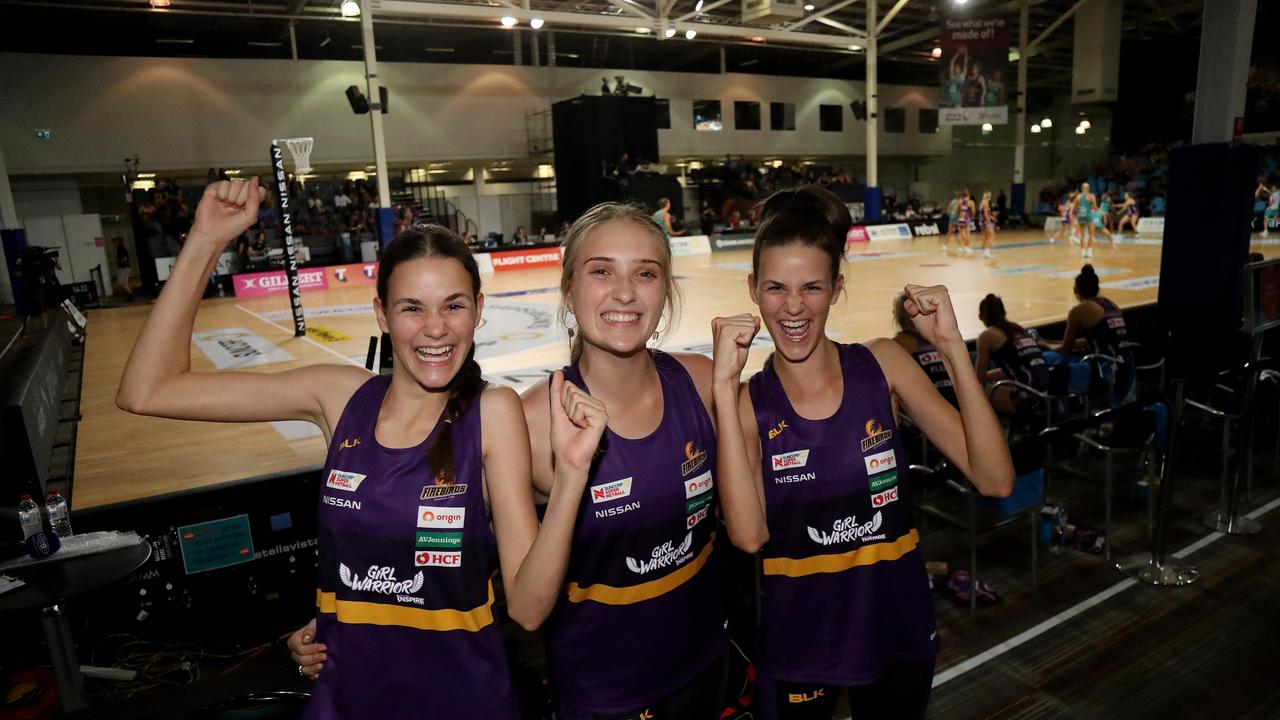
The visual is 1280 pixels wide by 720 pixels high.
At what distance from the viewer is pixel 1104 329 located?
6172mm

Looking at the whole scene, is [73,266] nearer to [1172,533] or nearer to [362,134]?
[362,134]

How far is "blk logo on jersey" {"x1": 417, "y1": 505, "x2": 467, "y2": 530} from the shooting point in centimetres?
163

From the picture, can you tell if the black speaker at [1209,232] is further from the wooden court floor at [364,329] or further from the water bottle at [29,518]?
the water bottle at [29,518]

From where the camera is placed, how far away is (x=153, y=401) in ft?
5.65

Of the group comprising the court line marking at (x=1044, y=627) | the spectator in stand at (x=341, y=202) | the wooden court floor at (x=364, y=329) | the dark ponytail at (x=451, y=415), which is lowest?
the court line marking at (x=1044, y=627)

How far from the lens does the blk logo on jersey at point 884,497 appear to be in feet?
6.57

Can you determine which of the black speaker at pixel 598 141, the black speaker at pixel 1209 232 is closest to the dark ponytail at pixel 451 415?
the black speaker at pixel 1209 232

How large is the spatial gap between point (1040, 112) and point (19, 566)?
4430cm

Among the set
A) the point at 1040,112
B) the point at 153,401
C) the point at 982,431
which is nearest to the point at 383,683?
the point at 153,401

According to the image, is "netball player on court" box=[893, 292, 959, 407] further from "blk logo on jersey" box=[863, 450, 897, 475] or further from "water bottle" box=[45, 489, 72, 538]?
"water bottle" box=[45, 489, 72, 538]

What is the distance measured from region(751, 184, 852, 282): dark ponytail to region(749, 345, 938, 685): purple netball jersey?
384 millimetres

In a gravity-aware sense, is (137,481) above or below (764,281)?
below

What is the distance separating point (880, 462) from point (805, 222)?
2.19ft

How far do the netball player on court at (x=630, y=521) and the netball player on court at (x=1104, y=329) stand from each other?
18.4 feet
